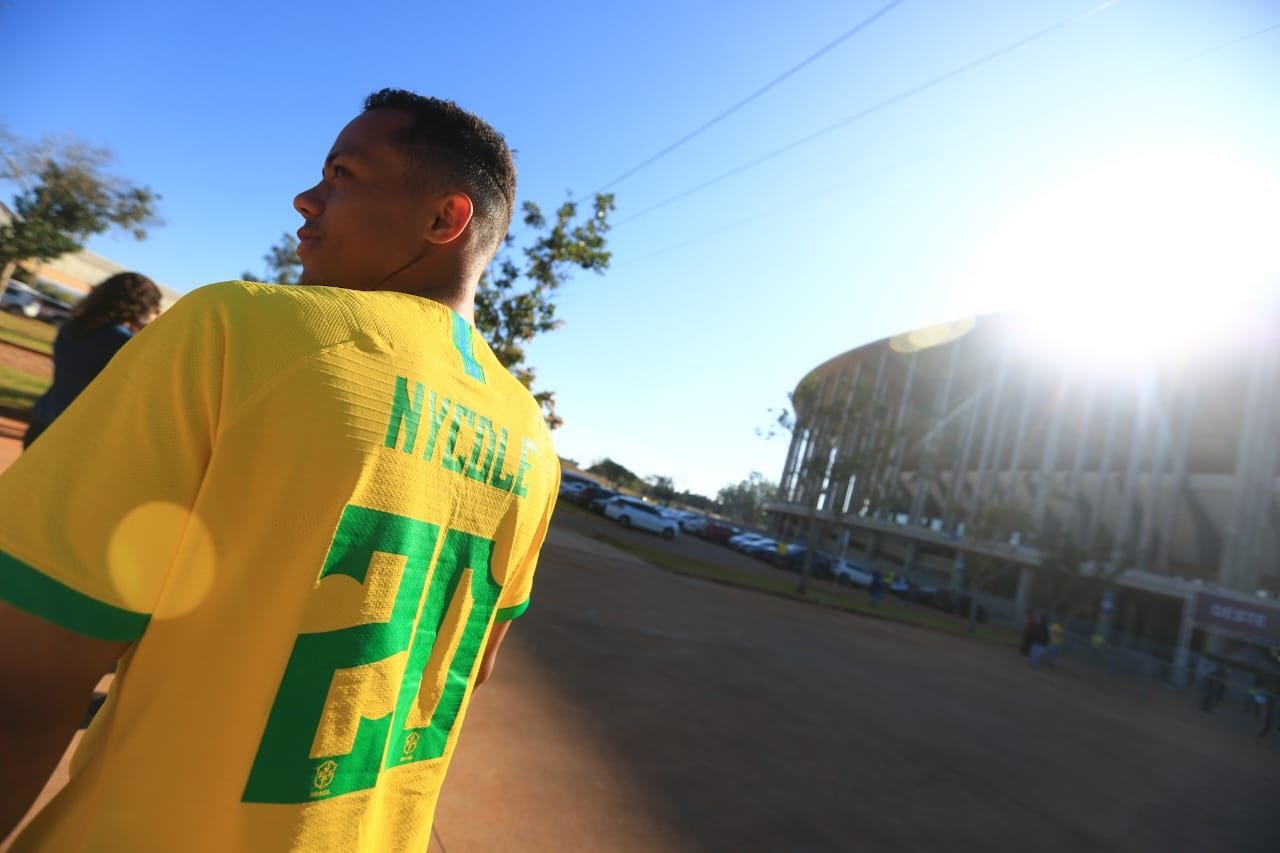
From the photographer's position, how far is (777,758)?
14.7 feet

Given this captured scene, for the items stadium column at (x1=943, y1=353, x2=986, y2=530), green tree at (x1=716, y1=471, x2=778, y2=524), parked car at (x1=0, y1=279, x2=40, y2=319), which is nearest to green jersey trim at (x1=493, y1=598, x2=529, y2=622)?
parked car at (x1=0, y1=279, x2=40, y2=319)

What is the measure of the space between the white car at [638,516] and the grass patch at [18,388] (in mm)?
20625

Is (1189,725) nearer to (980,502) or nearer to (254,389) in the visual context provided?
(254,389)

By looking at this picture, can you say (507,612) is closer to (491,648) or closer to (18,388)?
(491,648)

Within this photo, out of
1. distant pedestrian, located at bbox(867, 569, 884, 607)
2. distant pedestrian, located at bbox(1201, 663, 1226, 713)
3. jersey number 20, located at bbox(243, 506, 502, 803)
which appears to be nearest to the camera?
jersey number 20, located at bbox(243, 506, 502, 803)

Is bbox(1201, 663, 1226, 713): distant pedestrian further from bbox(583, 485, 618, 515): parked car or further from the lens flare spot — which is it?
bbox(583, 485, 618, 515): parked car

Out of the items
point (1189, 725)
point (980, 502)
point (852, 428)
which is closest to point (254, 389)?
point (1189, 725)

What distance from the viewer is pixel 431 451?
2.78ft

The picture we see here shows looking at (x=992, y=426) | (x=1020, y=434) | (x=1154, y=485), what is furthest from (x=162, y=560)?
(x=992, y=426)

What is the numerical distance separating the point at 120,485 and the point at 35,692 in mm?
223

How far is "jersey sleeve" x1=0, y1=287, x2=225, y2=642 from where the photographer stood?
62cm

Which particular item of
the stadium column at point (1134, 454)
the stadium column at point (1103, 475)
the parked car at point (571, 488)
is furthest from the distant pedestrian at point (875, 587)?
the parked car at point (571, 488)

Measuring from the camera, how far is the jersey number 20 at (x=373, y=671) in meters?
0.77

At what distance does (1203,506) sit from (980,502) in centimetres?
1210
